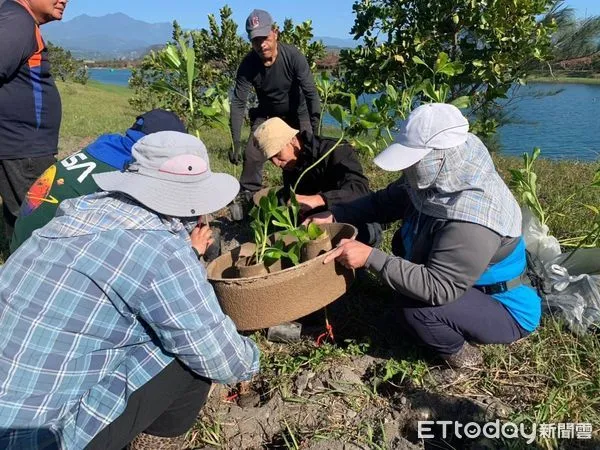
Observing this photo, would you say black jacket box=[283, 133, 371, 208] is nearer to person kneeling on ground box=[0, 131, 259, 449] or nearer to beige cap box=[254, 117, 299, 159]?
beige cap box=[254, 117, 299, 159]

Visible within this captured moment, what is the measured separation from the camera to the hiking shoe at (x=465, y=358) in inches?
79.4

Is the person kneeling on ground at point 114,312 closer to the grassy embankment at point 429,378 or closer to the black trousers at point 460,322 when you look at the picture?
the grassy embankment at point 429,378

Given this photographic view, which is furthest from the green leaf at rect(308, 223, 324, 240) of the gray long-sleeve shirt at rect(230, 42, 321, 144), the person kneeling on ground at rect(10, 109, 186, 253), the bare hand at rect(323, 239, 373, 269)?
the gray long-sleeve shirt at rect(230, 42, 321, 144)

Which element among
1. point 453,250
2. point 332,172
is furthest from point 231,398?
point 332,172

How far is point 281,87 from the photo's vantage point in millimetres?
4129

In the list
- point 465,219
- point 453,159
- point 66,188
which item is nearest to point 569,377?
point 465,219

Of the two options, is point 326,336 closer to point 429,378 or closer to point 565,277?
point 429,378

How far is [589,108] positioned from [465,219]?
11767 millimetres

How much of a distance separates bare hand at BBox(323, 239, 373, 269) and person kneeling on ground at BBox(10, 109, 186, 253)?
29.7 inches

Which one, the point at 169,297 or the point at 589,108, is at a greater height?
the point at 169,297

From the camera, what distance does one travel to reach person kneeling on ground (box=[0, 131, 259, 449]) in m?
1.21

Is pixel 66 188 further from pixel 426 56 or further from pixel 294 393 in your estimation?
pixel 426 56

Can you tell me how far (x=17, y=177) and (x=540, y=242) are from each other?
8.37 feet

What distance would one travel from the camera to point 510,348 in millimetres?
2172
